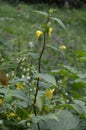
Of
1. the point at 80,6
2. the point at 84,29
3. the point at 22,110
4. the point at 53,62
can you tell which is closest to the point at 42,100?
the point at 22,110

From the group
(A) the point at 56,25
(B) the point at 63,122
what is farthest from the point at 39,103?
(A) the point at 56,25

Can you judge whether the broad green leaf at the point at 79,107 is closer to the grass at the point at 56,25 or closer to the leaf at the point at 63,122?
the leaf at the point at 63,122

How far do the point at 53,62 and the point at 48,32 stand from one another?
3841 mm

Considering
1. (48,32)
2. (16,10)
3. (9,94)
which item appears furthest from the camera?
(16,10)

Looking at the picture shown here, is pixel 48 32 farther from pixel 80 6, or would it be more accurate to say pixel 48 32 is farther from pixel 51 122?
pixel 80 6

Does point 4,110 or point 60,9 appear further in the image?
point 60,9

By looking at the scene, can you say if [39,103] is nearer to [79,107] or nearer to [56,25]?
[79,107]

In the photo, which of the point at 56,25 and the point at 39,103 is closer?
the point at 39,103

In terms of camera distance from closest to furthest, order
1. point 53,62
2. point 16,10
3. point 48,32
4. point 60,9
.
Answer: point 48,32, point 53,62, point 16,10, point 60,9

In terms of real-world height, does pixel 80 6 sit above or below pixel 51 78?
below

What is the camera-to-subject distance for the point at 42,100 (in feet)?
7.34

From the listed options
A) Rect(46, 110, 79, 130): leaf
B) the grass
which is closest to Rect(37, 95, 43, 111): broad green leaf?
Rect(46, 110, 79, 130): leaf

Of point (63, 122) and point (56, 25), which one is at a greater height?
point (63, 122)

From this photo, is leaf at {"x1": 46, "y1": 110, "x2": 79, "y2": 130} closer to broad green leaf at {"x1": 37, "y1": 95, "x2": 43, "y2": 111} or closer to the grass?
broad green leaf at {"x1": 37, "y1": 95, "x2": 43, "y2": 111}
